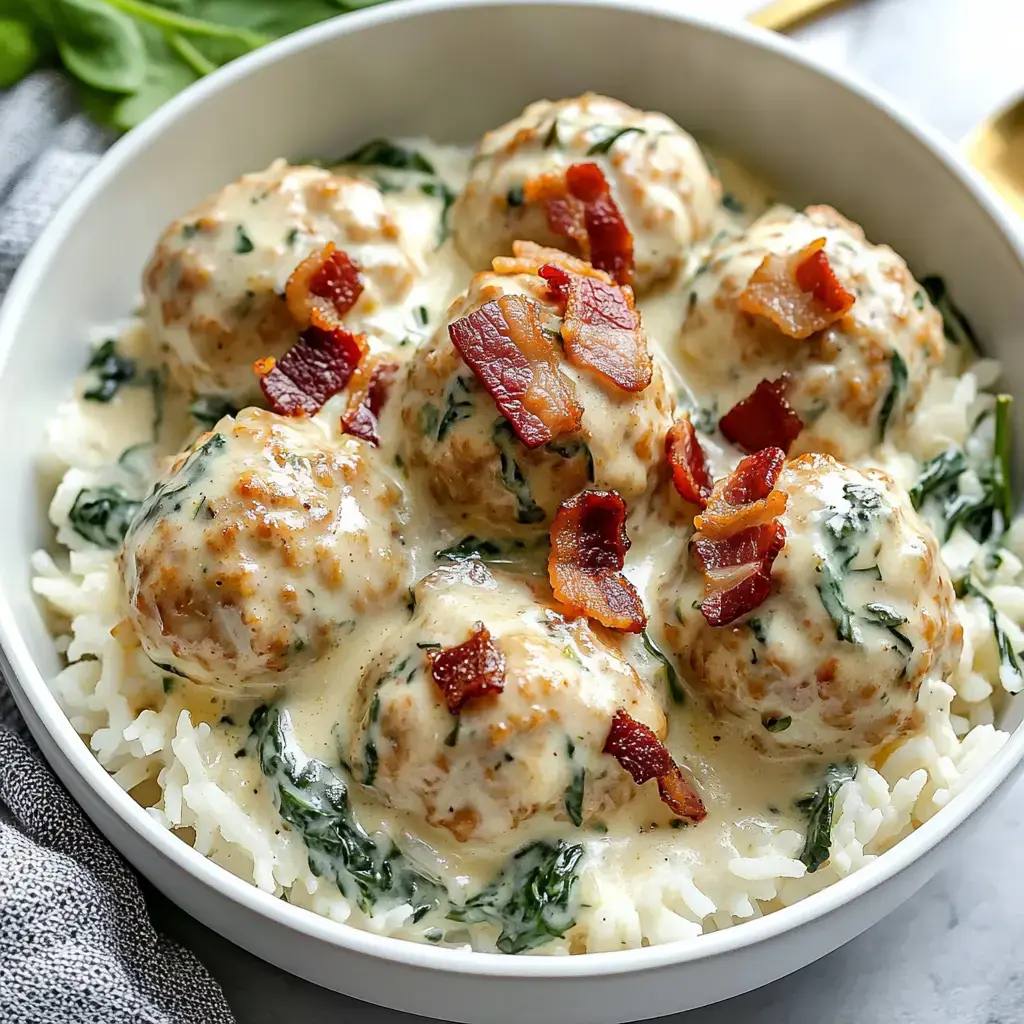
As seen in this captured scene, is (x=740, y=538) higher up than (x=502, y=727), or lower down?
higher up

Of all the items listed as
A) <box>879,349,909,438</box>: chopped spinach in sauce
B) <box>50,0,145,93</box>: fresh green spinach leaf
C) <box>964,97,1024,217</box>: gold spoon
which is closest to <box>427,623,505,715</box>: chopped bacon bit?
<box>879,349,909,438</box>: chopped spinach in sauce

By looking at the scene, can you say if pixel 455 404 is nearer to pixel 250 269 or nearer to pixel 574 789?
pixel 250 269

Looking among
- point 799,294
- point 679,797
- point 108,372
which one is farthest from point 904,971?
point 108,372

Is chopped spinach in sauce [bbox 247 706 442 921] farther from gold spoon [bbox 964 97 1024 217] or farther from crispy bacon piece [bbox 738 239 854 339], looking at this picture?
gold spoon [bbox 964 97 1024 217]

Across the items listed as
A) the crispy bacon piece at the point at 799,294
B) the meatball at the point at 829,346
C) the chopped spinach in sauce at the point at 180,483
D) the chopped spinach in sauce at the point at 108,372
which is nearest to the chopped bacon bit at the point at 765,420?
the meatball at the point at 829,346

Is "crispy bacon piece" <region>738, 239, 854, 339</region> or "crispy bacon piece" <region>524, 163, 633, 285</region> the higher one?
"crispy bacon piece" <region>738, 239, 854, 339</region>

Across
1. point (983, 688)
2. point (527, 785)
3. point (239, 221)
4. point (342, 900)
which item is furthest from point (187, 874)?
point (983, 688)

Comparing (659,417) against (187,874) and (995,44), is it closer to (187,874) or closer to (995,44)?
(187,874)
